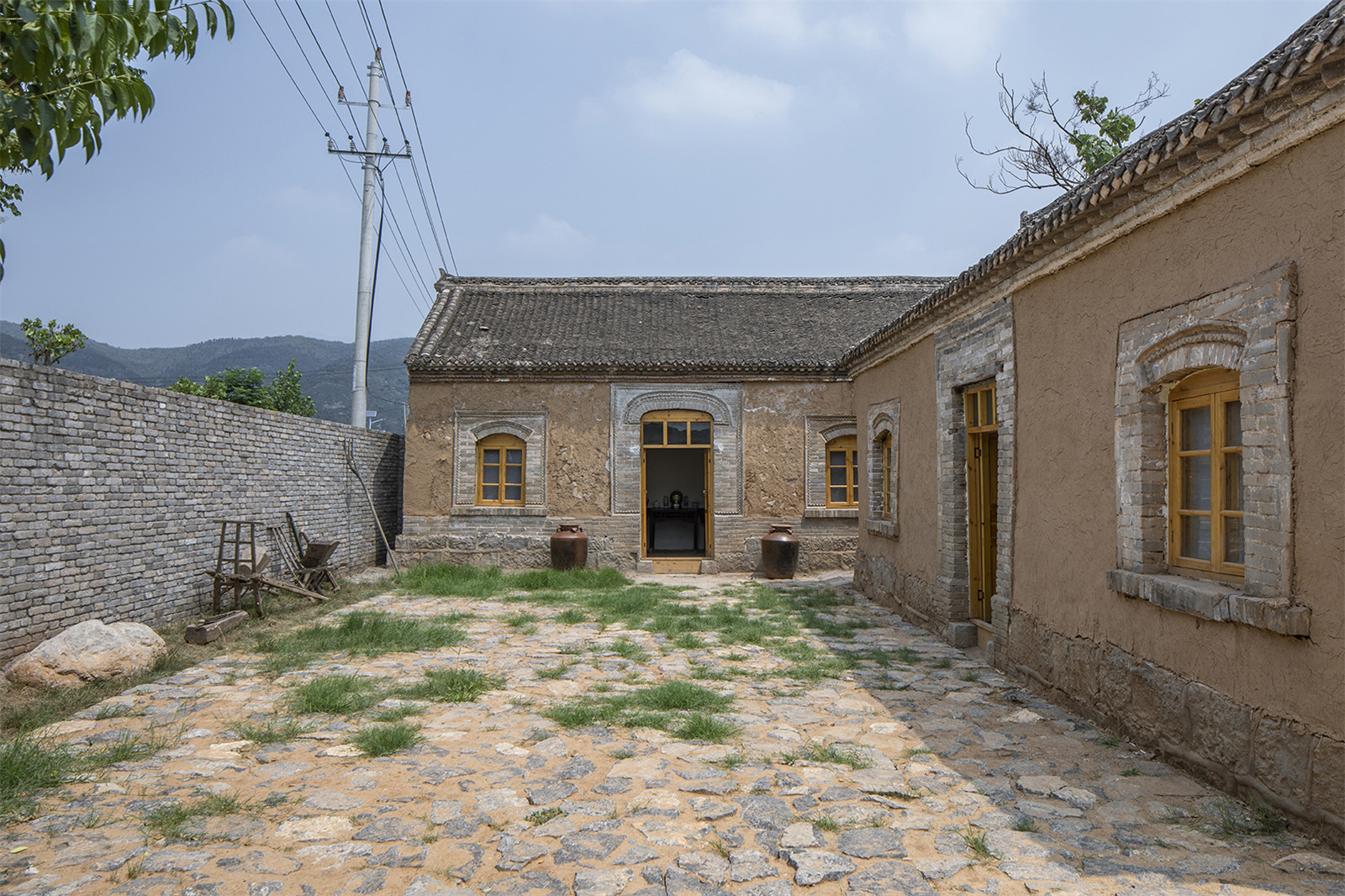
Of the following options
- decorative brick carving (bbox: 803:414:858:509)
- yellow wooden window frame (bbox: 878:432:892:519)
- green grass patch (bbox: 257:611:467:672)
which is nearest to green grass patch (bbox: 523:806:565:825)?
green grass patch (bbox: 257:611:467:672)

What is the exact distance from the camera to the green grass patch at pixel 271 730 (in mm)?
5109

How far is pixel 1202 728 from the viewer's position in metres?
4.45

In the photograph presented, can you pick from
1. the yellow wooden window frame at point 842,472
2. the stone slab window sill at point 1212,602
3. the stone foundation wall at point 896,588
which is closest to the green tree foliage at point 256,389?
the yellow wooden window frame at point 842,472

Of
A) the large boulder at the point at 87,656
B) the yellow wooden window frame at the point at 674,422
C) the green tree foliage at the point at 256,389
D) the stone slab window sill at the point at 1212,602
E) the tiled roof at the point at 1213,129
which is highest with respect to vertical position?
the green tree foliage at the point at 256,389

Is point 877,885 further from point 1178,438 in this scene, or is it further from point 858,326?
point 858,326

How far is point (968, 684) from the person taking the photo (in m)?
6.70

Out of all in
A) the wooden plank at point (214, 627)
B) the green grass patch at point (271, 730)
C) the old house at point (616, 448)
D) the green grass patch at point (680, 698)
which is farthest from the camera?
the old house at point (616, 448)

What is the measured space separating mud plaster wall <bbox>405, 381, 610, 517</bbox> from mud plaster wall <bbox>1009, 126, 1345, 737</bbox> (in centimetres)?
909

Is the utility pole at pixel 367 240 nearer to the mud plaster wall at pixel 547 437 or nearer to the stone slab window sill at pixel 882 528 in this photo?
the mud plaster wall at pixel 547 437

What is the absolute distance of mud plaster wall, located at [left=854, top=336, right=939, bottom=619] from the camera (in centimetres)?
903

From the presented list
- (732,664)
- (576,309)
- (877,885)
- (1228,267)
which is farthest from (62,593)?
(576,309)

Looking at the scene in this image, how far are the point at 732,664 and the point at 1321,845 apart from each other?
448cm

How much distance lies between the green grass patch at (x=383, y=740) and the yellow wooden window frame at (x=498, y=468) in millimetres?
9768

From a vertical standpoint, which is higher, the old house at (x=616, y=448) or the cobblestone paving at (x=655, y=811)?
the old house at (x=616, y=448)
